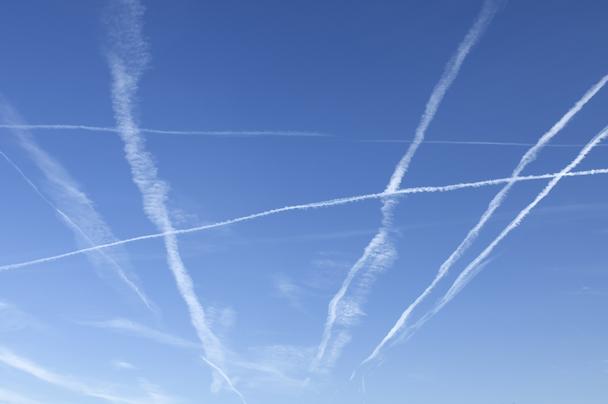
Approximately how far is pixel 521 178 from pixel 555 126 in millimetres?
6872

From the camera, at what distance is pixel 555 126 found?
41594 mm

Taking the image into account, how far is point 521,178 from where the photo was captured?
147 feet

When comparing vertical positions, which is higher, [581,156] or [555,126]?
[555,126]

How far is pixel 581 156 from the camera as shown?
42219 mm

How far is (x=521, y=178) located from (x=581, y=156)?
21.1 ft

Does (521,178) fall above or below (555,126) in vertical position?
below

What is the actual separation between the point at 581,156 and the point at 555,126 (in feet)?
15.9

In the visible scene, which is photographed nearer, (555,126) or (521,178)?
(555,126)
